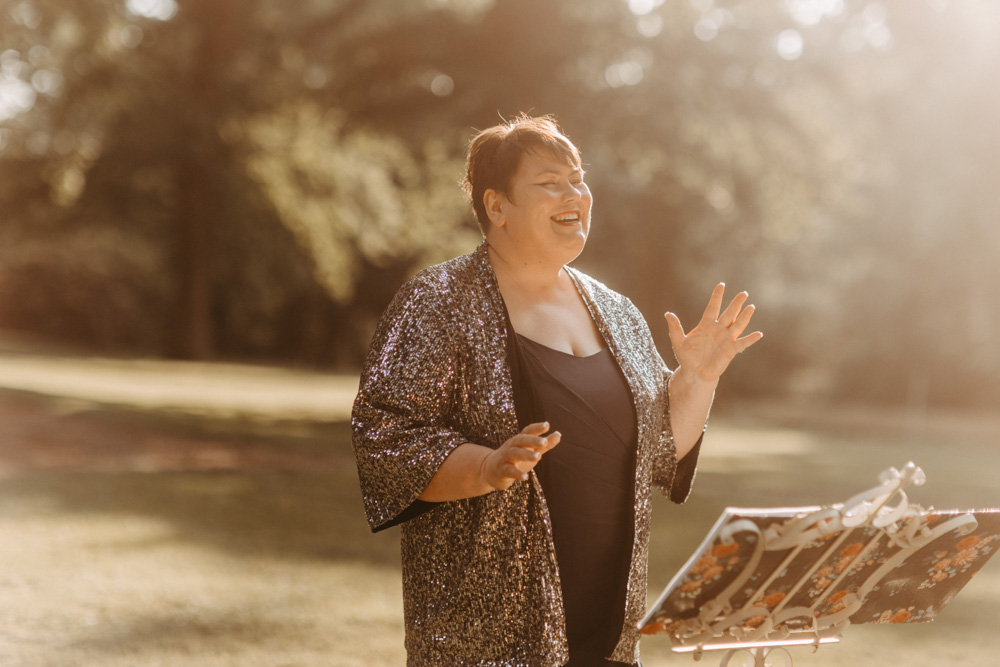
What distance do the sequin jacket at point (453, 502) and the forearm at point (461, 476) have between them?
0.09 feet

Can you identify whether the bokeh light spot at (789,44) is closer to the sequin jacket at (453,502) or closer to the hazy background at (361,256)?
the hazy background at (361,256)

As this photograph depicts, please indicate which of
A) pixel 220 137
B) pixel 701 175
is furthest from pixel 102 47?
pixel 701 175

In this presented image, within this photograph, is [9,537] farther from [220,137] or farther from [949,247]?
[949,247]

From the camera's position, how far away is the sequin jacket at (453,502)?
2.47 meters

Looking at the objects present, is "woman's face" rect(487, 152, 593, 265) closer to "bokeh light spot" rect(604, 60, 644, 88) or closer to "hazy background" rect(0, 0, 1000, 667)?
"hazy background" rect(0, 0, 1000, 667)

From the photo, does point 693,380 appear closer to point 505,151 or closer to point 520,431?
point 520,431

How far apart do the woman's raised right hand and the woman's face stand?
70cm

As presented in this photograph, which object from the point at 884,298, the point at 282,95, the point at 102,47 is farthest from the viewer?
the point at 884,298

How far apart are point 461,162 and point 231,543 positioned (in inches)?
380

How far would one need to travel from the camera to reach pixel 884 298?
111 feet

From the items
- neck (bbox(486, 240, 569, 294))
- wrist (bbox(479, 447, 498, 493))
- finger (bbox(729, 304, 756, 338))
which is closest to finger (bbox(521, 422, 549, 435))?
wrist (bbox(479, 447, 498, 493))

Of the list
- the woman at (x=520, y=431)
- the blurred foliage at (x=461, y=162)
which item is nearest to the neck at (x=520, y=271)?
the woman at (x=520, y=431)

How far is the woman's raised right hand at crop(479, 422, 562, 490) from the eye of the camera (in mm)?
2170

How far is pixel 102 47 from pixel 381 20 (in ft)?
24.2
